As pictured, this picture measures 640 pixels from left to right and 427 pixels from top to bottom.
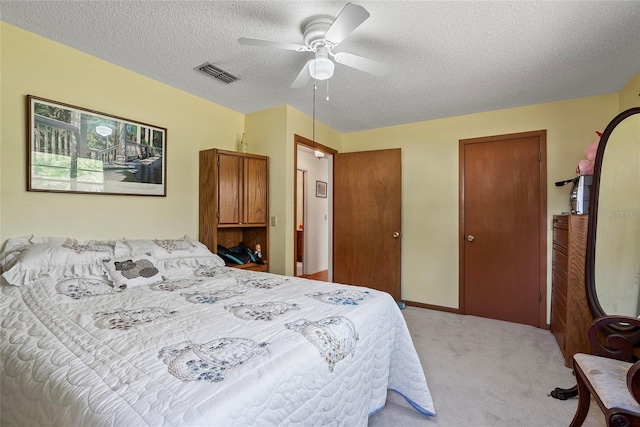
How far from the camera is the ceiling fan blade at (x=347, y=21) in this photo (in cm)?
140

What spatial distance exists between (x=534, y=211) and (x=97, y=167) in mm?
4174

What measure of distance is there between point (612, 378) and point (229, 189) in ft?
9.82

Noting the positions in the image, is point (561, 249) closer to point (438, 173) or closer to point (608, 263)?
point (608, 263)

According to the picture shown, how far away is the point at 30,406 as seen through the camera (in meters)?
0.89

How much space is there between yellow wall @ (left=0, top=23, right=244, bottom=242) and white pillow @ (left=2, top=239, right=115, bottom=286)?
0.80ft

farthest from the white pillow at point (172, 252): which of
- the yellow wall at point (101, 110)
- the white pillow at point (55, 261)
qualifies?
the yellow wall at point (101, 110)

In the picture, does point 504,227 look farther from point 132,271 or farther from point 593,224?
point 132,271

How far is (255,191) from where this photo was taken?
3.28 metres

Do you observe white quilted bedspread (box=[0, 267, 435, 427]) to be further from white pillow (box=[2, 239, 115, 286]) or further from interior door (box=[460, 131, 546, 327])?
interior door (box=[460, 131, 546, 327])

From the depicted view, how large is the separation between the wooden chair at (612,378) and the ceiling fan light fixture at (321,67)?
195 cm

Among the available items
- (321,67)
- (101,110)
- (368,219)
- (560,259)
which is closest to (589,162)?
(560,259)

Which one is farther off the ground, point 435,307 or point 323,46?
point 323,46

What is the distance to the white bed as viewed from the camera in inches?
31.7

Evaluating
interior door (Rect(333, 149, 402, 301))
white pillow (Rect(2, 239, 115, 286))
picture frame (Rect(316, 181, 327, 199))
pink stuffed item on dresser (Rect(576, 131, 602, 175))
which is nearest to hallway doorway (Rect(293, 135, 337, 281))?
picture frame (Rect(316, 181, 327, 199))
